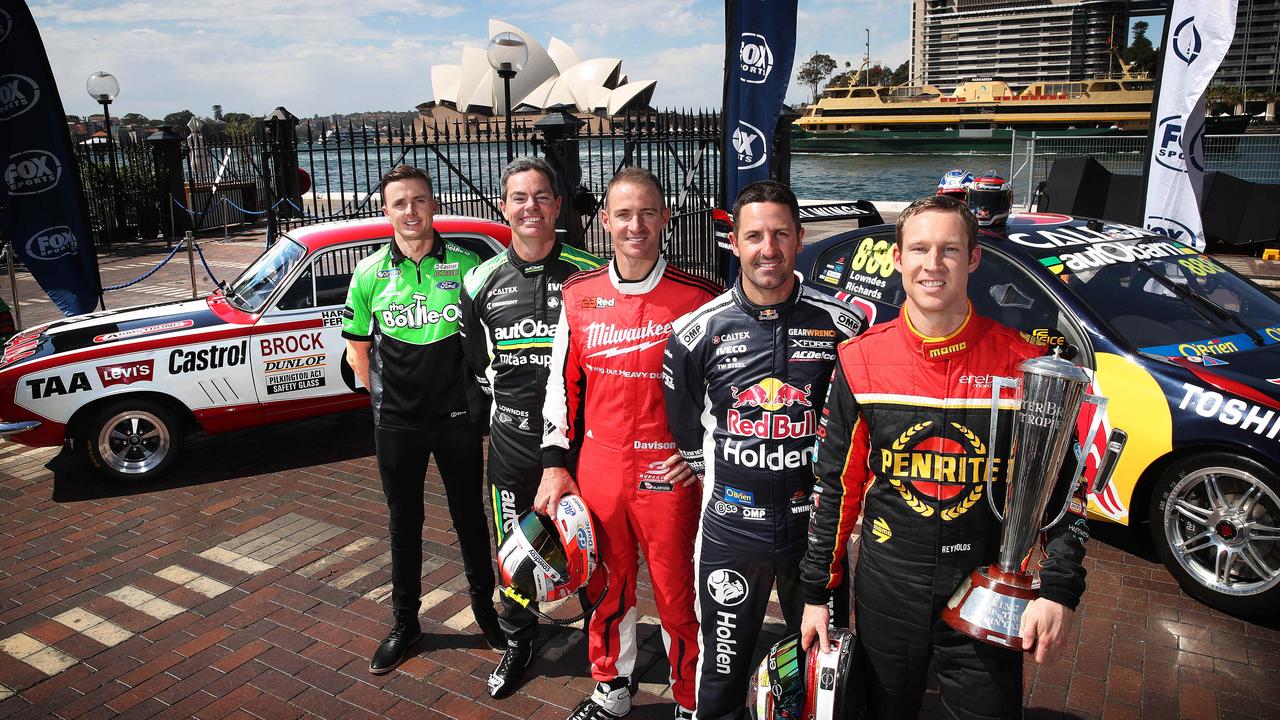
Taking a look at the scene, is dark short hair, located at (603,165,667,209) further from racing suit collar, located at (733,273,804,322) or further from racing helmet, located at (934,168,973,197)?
racing helmet, located at (934,168,973,197)

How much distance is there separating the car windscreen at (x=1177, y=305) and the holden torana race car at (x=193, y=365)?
461 centimetres

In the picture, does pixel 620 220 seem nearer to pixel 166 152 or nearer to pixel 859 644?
pixel 859 644

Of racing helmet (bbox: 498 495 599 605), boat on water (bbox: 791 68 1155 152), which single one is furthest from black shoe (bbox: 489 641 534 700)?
boat on water (bbox: 791 68 1155 152)

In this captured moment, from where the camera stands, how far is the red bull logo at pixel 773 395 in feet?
8.92

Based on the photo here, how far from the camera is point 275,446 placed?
7.29m

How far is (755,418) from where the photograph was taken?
275cm

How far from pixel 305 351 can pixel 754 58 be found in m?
4.30

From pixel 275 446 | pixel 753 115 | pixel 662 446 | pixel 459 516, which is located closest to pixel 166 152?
pixel 275 446

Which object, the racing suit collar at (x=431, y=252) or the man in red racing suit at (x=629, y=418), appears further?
the racing suit collar at (x=431, y=252)

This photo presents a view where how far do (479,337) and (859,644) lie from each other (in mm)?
2045

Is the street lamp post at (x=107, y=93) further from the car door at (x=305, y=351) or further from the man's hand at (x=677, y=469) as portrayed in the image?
the man's hand at (x=677, y=469)

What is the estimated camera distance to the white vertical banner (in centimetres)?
775

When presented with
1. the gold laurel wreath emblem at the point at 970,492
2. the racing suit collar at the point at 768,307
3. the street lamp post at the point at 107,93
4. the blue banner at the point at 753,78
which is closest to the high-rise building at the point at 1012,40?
the street lamp post at the point at 107,93

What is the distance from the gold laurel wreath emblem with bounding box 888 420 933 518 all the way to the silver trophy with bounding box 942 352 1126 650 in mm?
165
